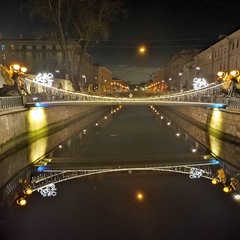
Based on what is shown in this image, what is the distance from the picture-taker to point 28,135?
2136 centimetres

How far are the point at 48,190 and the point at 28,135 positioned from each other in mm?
10179

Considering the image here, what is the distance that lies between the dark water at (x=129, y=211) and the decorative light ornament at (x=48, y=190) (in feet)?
0.58

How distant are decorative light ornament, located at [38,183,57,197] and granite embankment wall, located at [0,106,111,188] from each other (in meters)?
1.70

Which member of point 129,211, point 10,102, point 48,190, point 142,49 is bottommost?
point 48,190

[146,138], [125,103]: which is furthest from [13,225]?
[125,103]

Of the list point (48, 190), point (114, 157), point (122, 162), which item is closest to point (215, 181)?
point (122, 162)

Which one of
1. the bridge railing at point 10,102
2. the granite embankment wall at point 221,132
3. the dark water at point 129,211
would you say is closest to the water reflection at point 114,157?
the granite embankment wall at point 221,132

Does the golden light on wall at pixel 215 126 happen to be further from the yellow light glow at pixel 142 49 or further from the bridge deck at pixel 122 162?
the yellow light glow at pixel 142 49

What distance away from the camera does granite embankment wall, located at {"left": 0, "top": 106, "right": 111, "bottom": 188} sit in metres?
15.5

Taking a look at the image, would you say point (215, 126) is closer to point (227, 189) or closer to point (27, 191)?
point (227, 189)

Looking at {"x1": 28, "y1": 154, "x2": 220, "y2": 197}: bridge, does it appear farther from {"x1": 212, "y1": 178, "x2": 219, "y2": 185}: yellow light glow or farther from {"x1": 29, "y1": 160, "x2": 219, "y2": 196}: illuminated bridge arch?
{"x1": 212, "y1": 178, "x2": 219, "y2": 185}: yellow light glow

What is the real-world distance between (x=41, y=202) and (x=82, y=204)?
A: 140 centimetres

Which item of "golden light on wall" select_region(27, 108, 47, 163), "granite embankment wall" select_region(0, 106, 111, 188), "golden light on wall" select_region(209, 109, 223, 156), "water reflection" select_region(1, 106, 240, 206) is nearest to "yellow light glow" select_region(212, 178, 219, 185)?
"water reflection" select_region(1, 106, 240, 206)

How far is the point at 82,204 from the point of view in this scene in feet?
33.9
